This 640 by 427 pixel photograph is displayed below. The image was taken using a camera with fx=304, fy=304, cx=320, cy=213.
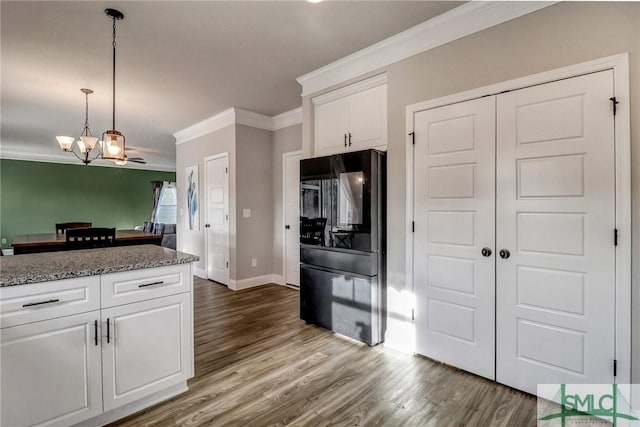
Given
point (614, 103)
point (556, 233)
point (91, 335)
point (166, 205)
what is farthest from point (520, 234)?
point (166, 205)

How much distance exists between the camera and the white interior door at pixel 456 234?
2.13m

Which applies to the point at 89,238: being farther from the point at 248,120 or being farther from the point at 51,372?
the point at 248,120

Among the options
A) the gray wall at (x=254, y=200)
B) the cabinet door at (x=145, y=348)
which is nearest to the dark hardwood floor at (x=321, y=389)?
the cabinet door at (x=145, y=348)

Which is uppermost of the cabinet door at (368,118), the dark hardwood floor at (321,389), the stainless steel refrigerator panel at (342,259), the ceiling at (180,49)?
the ceiling at (180,49)

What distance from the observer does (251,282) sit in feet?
15.3

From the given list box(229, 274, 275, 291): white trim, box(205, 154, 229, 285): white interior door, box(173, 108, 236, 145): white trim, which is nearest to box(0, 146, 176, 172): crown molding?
Result: box(173, 108, 236, 145): white trim

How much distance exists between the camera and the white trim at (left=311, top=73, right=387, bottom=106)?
2770 millimetres

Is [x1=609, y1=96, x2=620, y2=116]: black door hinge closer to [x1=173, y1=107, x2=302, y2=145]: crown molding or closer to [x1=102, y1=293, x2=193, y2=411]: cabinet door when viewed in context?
[x1=102, y1=293, x2=193, y2=411]: cabinet door

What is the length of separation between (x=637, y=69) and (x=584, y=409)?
1.92 metres

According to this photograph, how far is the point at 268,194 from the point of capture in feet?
16.1

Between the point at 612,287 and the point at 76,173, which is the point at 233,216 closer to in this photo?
the point at 612,287

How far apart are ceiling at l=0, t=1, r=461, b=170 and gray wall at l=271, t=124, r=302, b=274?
414 millimetres

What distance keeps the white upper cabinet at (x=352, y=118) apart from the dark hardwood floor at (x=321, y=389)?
1841mm

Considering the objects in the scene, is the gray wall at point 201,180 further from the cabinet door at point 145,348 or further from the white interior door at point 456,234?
the white interior door at point 456,234
